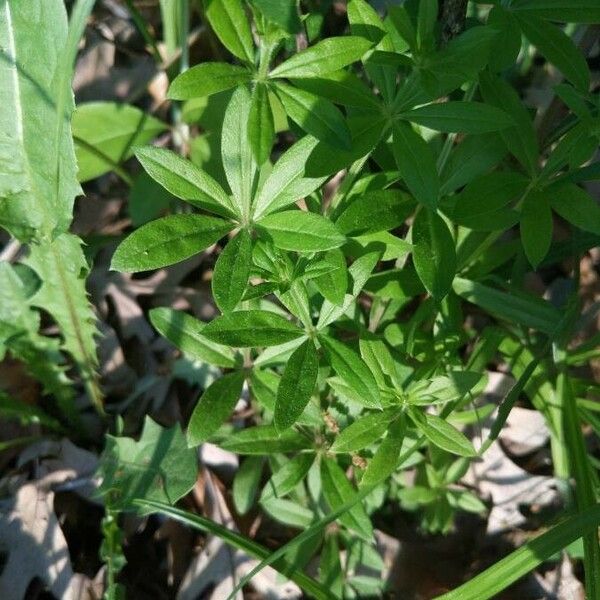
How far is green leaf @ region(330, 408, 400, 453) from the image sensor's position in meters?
1.67

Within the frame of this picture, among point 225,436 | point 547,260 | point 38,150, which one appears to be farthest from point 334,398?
point 38,150

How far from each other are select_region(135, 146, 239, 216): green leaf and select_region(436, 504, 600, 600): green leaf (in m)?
1.01

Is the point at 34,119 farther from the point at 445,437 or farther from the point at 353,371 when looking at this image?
the point at 445,437

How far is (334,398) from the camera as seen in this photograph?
204cm

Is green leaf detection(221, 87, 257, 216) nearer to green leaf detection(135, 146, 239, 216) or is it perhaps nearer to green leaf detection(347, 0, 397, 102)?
green leaf detection(135, 146, 239, 216)

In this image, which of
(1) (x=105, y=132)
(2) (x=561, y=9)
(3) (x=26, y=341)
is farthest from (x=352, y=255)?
(3) (x=26, y=341)

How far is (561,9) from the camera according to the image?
161 cm

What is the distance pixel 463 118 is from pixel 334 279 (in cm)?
43

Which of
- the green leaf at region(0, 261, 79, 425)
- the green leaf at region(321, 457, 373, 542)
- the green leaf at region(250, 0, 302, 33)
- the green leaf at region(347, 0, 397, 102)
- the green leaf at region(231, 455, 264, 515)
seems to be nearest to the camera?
the green leaf at region(250, 0, 302, 33)

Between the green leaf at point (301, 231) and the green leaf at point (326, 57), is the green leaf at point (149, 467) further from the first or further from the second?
the green leaf at point (326, 57)

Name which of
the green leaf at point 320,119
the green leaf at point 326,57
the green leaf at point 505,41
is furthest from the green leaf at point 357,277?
the green leaf at point 505,41

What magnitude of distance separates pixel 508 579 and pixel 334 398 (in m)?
0.65

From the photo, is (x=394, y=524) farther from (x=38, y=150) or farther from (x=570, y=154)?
(x=38, y=150)

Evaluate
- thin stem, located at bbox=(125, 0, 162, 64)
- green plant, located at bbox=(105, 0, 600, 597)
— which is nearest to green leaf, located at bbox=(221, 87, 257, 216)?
green plant, located at bbox=(105, 0, 600, 597)
